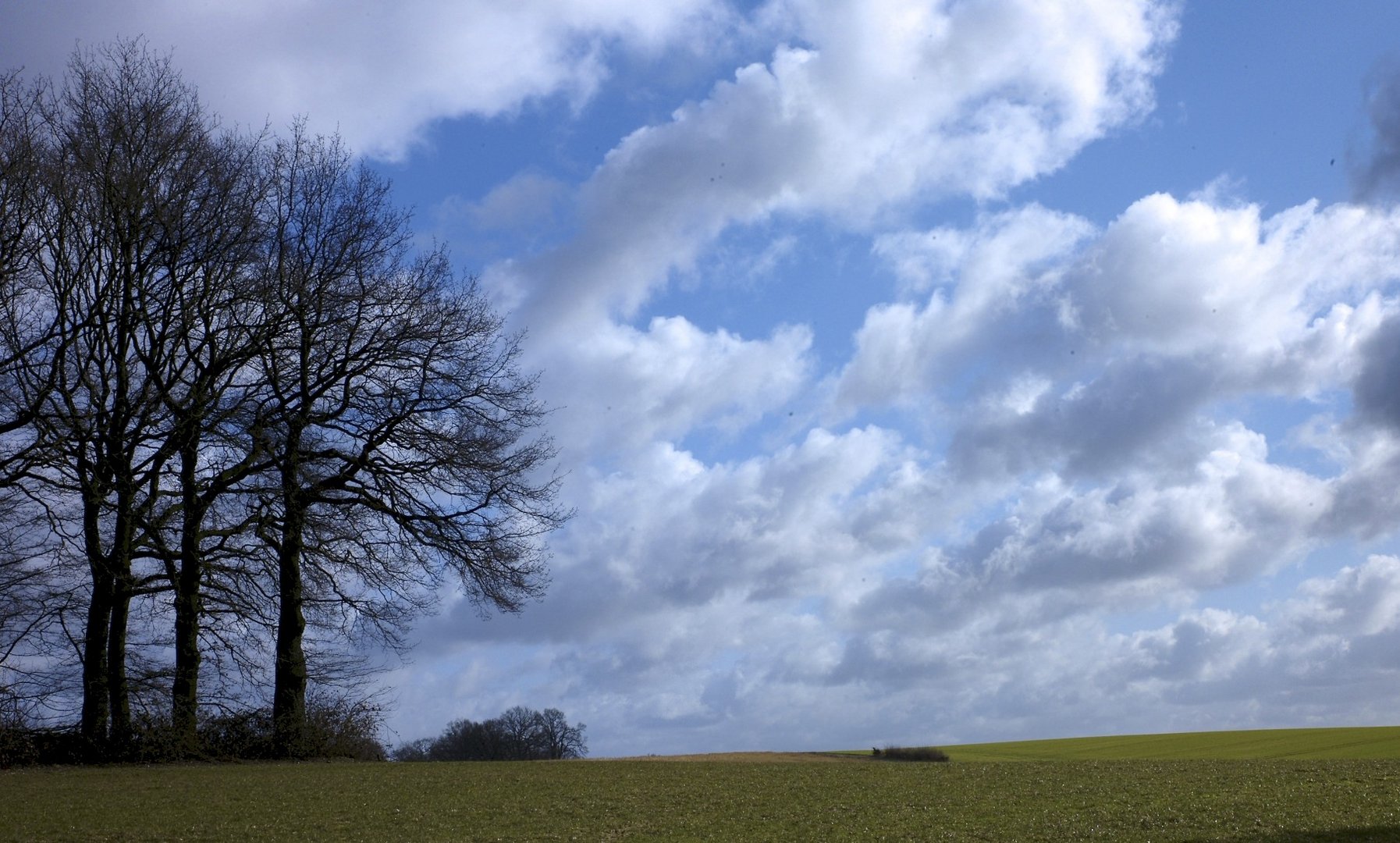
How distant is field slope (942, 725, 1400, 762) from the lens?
29297 mm

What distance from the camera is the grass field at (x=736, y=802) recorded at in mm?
11000

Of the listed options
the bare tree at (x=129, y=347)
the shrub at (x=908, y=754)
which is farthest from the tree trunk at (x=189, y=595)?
the shrub at (x=908, y=754)

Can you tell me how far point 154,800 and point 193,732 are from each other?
20.7 feet

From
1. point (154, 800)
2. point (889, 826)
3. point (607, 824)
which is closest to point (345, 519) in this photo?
point (154, 800)

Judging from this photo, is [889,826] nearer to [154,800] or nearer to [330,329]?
[154,800]

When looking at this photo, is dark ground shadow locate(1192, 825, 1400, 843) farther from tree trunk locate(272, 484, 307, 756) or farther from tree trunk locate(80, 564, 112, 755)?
tree trunk locate(80, 564, 112, 755)

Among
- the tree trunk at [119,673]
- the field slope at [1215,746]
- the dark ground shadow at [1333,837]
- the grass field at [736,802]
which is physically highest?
the tree trunk at [119,673]

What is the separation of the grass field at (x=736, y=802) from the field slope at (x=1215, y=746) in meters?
12.8

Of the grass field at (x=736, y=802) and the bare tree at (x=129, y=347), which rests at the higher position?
the bare tree at (x=129, y=347)

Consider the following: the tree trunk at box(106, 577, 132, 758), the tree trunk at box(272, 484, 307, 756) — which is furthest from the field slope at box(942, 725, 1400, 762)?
the tree trunk at box(106, 577, 132, 758)

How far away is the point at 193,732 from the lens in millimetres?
20125

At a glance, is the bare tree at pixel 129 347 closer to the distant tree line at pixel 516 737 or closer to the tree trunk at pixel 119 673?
the tree trunk at pixel 119 673

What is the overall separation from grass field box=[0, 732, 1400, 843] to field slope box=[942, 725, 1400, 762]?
505 inches

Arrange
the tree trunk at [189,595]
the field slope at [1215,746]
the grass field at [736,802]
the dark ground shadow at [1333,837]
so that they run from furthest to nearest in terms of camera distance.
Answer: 1. the field slope at [1215,746]
2. the tree trunk at [189,595]
3. the grass field at [736,802]
4. the dark ground shadow at [1333,837]
